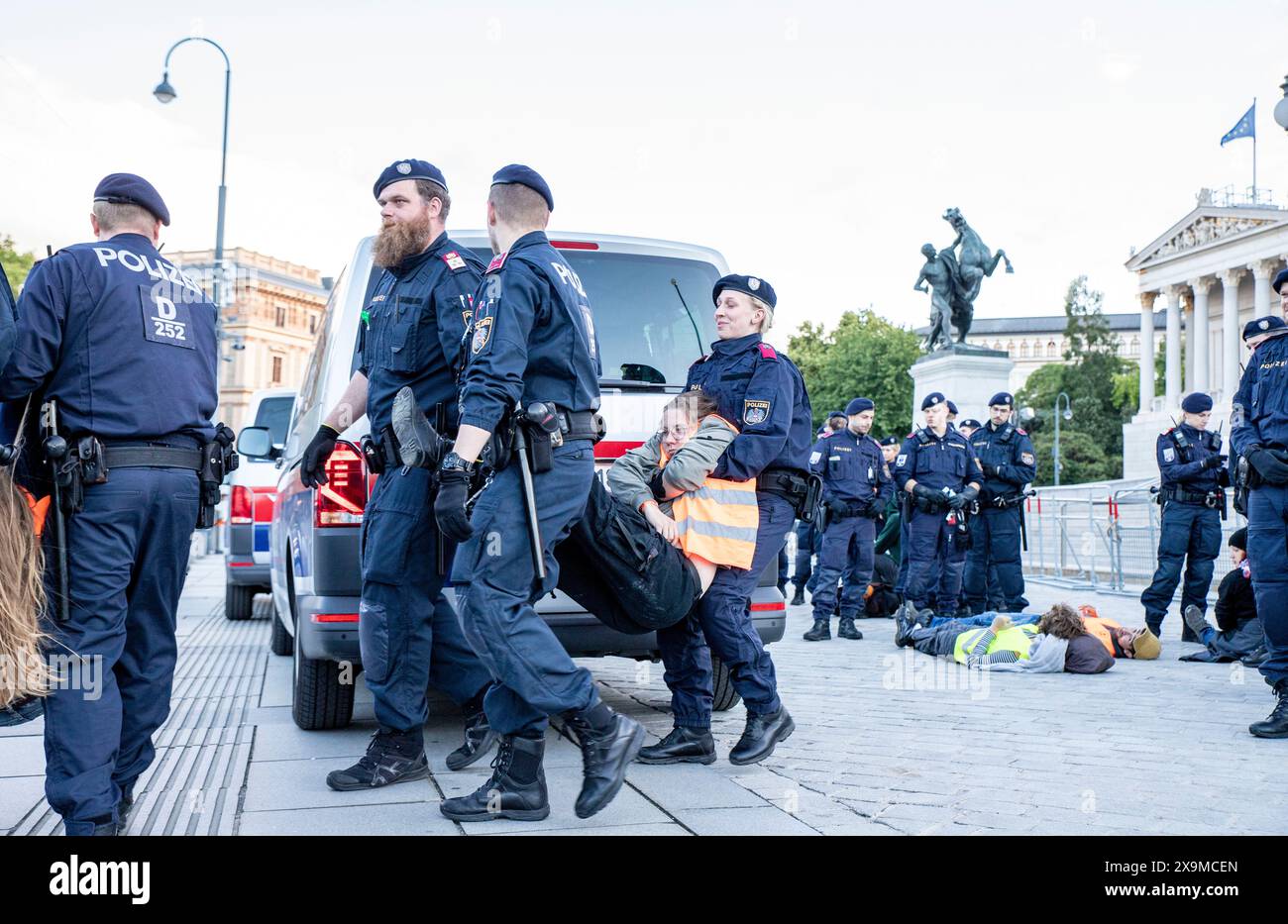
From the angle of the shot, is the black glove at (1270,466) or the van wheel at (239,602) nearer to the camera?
the black glove at (1270,466)

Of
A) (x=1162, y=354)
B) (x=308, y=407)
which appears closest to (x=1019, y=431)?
(x=308, y=407)

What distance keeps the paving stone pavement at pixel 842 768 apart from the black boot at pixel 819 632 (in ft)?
7.20

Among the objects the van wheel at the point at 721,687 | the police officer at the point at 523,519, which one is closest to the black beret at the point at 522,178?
the police officer at the point at 523,519

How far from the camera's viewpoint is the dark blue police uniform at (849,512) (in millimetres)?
10523

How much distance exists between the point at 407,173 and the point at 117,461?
155 cm

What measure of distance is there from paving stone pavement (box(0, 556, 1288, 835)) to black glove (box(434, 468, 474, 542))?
3.04 ft

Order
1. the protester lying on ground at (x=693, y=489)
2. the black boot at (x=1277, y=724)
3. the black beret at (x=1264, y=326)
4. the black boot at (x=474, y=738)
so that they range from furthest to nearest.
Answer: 1. the black beret at (x=1264, y=326)
2. the black boot at (x=1277, y=724)
3. the black boot at (x=474, y=738)
4. the protester lying on ground at (x=693, y=489)

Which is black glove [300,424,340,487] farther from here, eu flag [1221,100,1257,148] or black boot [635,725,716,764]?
eu flag [1221,100,1257,148]

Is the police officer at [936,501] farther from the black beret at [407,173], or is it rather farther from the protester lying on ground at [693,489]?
the black beret at [407,173]

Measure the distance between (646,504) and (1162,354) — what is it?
370ft

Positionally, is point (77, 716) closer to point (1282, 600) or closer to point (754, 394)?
point (754, 394)

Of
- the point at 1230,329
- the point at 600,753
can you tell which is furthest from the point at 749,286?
the point at 1230,329

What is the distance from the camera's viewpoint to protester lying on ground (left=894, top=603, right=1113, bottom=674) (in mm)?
7996

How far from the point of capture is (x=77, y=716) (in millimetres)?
3484
